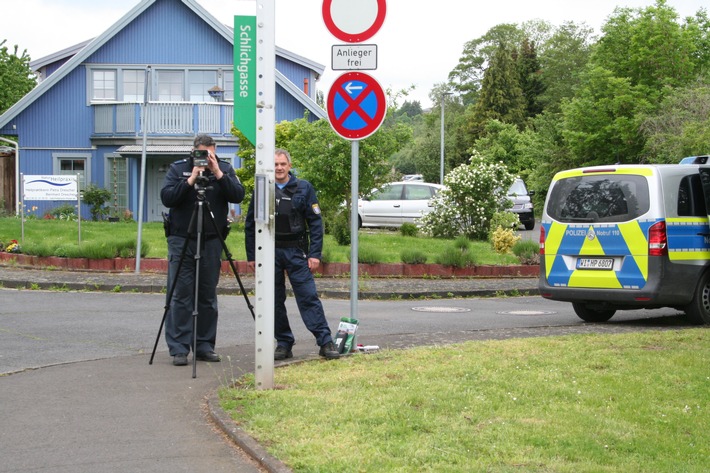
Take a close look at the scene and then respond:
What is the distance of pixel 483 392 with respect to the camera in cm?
726

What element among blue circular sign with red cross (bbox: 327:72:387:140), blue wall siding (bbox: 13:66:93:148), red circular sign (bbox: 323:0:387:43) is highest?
blue wall siding (bbox: 13:66:93:148)

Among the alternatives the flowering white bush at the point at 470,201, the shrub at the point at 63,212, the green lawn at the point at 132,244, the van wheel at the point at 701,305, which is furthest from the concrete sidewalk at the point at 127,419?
the shrub at the point at 63,212

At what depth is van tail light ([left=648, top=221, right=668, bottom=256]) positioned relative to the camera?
1174 centimetres

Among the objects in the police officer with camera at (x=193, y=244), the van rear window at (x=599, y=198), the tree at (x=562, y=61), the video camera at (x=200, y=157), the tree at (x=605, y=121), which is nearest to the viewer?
the video camera at (x=200, y=157)

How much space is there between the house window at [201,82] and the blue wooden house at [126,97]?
0.12 feet

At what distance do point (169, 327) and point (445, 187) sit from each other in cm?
1752

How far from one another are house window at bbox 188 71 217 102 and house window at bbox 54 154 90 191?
14.7 feet

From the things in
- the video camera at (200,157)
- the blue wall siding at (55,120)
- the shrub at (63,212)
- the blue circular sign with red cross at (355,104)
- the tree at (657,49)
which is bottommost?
the shrub at (63,212)

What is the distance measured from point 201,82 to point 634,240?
25516mm

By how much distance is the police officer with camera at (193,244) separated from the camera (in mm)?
9156

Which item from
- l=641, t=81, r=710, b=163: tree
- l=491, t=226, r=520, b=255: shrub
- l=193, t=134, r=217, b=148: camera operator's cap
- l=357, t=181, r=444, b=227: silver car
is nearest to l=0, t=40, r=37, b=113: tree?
l=357, t=181, r=444, b=227: silver car

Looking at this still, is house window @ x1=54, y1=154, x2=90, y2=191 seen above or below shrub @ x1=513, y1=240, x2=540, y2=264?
above

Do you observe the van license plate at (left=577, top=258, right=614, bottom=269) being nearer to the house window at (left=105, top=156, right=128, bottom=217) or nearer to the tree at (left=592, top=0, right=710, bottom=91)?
the house window at (left=105, top=156, right=128, bottom=217)

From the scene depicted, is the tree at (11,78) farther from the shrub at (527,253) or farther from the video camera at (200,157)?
the video camera at (200,157)
